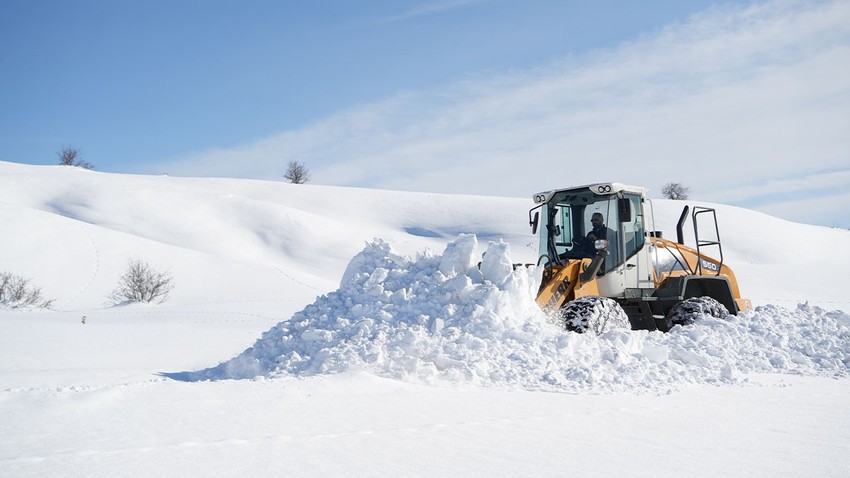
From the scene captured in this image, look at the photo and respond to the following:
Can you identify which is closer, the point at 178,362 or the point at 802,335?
the point at 802,335

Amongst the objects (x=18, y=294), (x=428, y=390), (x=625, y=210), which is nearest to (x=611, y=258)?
(x=625, y=210)

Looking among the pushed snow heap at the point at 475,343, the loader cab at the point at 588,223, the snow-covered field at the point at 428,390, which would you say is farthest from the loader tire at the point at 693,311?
the loader cab at the point at 588,223

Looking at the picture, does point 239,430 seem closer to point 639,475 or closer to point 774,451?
point 639,475

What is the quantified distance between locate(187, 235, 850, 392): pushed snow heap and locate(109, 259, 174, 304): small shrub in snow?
16686 mm

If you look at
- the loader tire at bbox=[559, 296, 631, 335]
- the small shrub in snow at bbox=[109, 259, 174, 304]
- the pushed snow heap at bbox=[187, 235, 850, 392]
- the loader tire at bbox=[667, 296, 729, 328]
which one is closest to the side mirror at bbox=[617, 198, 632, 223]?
the loader tire at bbox=[559, 296, 631, 335]

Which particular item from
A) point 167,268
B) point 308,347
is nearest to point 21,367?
point 308,347

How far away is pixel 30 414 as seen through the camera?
15.6ft

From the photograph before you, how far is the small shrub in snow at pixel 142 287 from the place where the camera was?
78.3 ft

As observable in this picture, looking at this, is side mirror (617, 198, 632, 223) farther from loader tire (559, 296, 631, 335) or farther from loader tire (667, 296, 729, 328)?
loader tire (667, 296, 729, 328)

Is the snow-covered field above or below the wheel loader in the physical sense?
below

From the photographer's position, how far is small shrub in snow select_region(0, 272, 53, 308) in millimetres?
22000

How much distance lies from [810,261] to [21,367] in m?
44.8

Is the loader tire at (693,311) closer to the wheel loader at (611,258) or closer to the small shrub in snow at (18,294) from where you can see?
the wheel loader at (611,258)

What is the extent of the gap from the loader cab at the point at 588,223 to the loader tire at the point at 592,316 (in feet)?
3.41
